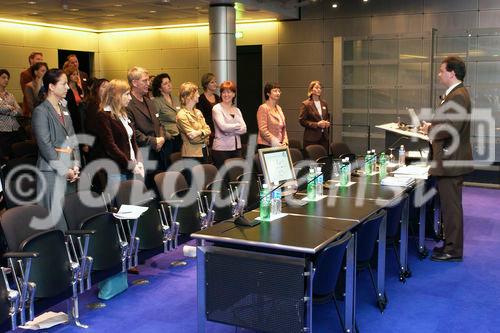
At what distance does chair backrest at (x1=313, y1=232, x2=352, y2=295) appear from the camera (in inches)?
123

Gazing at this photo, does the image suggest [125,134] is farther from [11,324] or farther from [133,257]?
[11,324]

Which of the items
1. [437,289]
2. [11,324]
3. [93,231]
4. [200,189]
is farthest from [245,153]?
[11,324]

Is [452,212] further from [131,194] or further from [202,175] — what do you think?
[131,194]

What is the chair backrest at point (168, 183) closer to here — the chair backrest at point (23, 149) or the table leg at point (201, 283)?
the table leg at point (201, 283)

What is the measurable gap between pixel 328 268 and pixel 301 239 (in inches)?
9.6

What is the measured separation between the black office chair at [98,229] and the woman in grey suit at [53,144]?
0.31m

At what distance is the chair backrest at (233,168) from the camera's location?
570 cm

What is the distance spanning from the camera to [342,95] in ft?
34.7

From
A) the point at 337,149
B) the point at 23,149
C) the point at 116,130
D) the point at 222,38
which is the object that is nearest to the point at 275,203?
the point at 116,130

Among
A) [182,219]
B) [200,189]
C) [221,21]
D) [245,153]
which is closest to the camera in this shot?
[182,219]

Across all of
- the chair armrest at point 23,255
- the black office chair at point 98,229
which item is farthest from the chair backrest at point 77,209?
the chair armrest at point 23,255

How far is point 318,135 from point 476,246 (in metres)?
2.78

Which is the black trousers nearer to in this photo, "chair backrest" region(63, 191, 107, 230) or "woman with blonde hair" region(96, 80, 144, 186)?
"woman with blonde hair" region(96, 80, 144, 186)

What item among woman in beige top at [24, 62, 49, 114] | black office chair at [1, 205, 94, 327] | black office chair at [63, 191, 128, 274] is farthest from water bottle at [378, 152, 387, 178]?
woman in beige top at [24, 62, 49, 114]
